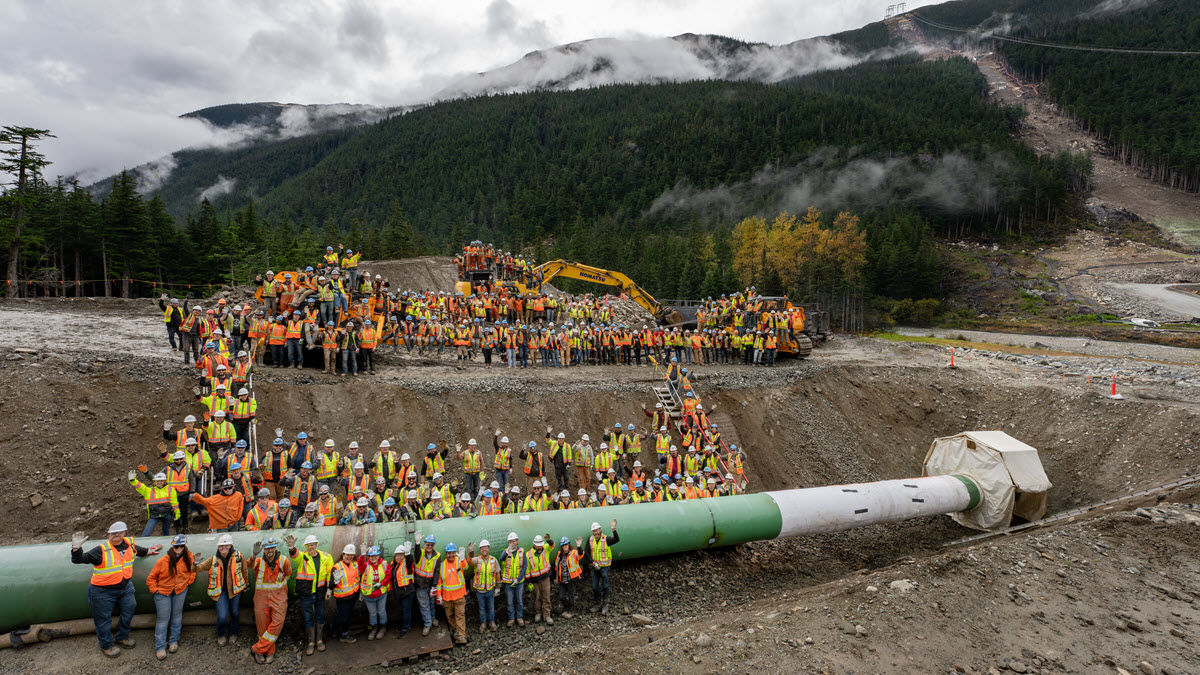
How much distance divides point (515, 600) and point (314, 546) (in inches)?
125

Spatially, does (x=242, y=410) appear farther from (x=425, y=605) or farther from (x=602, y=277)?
(x=602, y=277)

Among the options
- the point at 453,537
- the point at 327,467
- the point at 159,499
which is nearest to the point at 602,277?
the point at 327,467

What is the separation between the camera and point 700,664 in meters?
7.35

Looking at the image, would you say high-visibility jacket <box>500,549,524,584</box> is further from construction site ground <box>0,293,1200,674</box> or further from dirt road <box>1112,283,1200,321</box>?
dirt road <box>1112,283,1200,321</box>

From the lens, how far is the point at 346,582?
8.01m

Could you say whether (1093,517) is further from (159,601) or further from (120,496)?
(120,496)

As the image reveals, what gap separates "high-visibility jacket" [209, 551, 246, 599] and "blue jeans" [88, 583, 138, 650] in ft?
3.15

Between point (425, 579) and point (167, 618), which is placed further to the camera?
point (425, 579)

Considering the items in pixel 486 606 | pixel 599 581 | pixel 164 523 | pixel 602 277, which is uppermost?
pixel 602 277

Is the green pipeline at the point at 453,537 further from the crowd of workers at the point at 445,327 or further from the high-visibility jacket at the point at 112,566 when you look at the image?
the crowd of workers at the point at 445,327

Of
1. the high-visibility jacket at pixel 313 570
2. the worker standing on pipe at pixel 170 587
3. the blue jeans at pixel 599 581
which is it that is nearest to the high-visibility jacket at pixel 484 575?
the blue jeans at pixel 599 581

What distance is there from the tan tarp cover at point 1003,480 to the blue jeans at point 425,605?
12938 mm

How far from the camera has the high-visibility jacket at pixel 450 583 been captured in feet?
27.5

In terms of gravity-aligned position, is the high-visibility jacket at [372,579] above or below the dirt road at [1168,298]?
below
